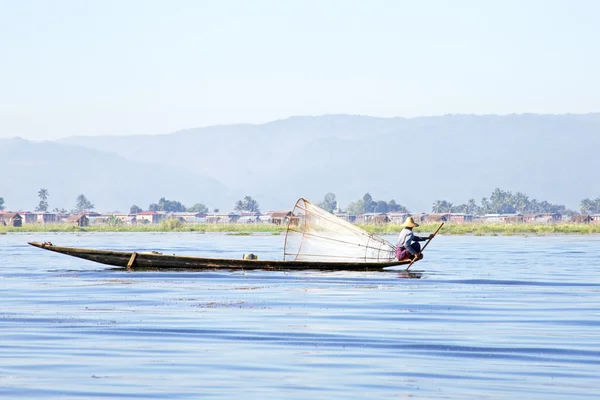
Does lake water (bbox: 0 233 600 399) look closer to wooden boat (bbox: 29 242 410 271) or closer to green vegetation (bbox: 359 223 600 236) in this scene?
wooden boat (bbox: 29 242 410 271)

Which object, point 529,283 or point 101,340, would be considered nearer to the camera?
point 101,340

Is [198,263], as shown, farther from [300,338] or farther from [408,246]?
[300,338]

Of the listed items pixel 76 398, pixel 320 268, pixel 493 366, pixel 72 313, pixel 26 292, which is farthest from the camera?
pixel 320 268

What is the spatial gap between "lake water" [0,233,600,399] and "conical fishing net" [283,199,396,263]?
3.24 m

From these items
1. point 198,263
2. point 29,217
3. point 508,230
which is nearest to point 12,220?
point 29,217

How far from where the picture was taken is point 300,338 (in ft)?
51.6

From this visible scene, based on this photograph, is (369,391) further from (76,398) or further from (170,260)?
(170,260)

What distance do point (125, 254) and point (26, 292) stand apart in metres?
7.54

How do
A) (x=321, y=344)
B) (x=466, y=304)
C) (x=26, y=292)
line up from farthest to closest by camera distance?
(x=26, y=292) → (x=466, y=304) → (x=321, y=344)

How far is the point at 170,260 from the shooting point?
31.2 metres

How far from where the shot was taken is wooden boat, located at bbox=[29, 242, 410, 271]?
99.5 ft

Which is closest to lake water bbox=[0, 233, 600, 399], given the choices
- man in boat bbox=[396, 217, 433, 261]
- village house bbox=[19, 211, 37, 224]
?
man in boat bbox=[396, 217, 433, 261]

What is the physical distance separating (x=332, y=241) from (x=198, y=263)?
3.69 metres

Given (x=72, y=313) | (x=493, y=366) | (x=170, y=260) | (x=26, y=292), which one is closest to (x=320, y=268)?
(x=170, y=260)
